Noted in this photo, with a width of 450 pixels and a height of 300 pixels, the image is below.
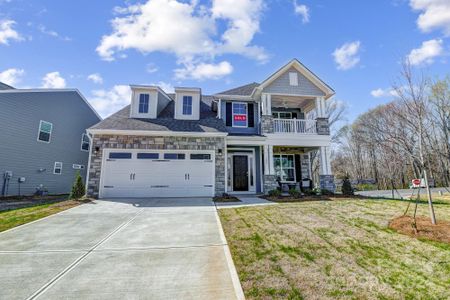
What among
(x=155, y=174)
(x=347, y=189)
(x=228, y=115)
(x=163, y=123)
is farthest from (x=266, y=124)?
(x=155, y=174)

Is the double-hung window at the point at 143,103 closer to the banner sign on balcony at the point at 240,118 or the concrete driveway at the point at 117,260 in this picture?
the banner sign on balcony at the point at 240,118

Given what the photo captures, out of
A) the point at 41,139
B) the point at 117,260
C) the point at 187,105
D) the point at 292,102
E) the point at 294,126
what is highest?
the point at 292,102

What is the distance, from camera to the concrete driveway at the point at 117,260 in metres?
2.80

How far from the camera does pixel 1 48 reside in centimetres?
972

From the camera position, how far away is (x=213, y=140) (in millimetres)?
11148

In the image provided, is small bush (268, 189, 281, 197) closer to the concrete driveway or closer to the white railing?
the white railing

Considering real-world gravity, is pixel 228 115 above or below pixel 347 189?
above

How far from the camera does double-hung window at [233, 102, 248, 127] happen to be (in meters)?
13.1

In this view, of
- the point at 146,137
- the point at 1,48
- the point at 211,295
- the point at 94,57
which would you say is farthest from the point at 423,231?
the point at 1,48

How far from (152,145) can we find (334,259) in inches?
363

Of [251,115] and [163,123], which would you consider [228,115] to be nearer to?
[251,115]

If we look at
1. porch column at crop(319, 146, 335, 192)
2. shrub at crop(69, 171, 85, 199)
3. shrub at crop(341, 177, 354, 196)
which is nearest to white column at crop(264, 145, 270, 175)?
porch column at crop(319, 146, 335, 192)

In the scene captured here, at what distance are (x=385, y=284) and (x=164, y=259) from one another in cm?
328

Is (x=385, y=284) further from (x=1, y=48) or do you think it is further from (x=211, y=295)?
(x=1, y=48)
